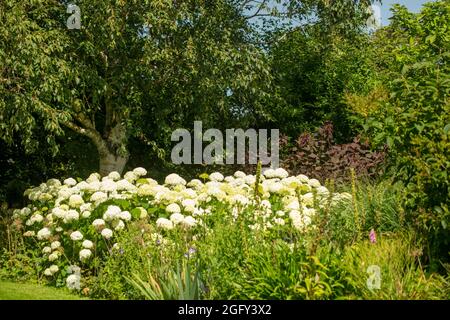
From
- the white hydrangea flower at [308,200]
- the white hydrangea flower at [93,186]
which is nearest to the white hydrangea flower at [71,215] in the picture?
the white hydrangea flower at [93,186]

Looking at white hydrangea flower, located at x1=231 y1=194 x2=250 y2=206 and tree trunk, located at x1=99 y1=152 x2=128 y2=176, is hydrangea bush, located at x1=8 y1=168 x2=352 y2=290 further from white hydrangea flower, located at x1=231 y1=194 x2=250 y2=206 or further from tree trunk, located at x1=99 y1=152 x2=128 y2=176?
tree trunk, located at x1=99 y1=152 x2=128 y2=176

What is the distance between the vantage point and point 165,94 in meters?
12.8

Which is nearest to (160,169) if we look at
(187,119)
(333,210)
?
(187,119)

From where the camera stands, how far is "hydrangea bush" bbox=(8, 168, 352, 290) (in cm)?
760

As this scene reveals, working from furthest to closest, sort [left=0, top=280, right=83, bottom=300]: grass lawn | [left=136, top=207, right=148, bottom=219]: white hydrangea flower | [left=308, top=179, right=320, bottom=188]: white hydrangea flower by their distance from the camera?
[left=308, top=179, right=320, bottom=188]: white hydrangea flower, [left=136, top=207, right=148, bottom=219]: white hydrangea flower, [left=0, top=280, right=83, bottom=300]: grass lawn

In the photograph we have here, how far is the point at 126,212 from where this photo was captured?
7.80 meters

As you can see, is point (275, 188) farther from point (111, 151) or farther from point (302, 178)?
point (111, 151)

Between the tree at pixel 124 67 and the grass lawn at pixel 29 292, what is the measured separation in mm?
2695

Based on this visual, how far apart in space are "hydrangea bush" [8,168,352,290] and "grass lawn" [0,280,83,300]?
0.21 m

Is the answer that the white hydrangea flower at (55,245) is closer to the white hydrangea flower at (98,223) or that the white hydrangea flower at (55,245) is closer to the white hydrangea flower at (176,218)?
the white hydrangea flower at (98,223)

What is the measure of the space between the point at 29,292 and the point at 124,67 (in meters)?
5.70

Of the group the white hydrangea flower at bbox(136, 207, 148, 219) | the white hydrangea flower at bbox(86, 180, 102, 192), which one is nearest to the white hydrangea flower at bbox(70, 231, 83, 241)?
the white hydrangea flower at bbox(136, 207, 148, 219)

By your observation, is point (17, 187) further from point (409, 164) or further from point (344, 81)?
point (409, 164)
